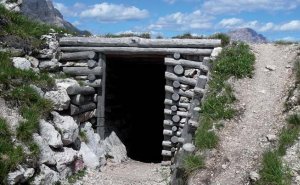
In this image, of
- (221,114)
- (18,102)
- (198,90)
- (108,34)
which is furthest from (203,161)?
(108,34)

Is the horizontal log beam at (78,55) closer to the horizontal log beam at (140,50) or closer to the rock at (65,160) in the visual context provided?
the horizontal log beam at (140,50)

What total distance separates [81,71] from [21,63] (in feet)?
8.13


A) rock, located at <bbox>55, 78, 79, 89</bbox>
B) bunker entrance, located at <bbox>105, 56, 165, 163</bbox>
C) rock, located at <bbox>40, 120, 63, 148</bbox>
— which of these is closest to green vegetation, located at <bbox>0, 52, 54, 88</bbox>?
rock, located at <bbox>55, 78, 79, 89</bbox>

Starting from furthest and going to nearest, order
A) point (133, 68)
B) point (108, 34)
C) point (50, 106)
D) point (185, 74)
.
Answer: point (133, 68) → point (108, 34) → point (185, 74) → point (50, 106)

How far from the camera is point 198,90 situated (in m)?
12.7

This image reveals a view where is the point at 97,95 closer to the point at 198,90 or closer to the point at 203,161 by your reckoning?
the point at 198,90

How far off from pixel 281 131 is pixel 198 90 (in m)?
3.22

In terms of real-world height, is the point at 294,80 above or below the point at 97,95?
above

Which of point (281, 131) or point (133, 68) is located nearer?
point (281, 131)

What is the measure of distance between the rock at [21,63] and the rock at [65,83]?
0.98 m

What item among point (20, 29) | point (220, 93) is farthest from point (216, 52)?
point (20, 29)

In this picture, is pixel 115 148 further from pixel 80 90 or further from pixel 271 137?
pixel 271 137

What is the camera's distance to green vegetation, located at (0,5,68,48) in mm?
13891

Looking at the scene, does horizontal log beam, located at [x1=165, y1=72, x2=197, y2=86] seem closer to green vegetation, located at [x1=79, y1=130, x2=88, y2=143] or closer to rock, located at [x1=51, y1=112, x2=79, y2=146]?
green vegetation, located at [x1=79, y1=130, x2=88, y2=143]
